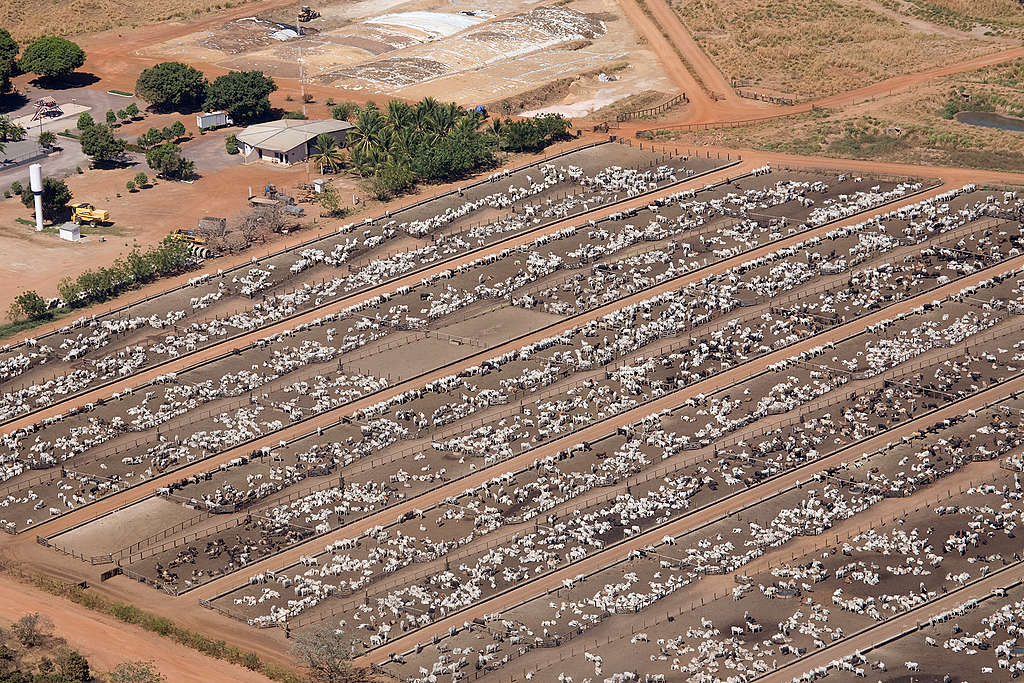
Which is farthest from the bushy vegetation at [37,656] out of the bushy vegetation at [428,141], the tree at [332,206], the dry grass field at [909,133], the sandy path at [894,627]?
the dry grass field at [909,133]

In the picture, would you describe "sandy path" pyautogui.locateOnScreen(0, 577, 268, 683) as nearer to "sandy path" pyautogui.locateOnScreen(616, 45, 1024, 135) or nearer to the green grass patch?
the green grass patch

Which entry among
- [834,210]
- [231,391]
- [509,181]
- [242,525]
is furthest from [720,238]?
[242,525]

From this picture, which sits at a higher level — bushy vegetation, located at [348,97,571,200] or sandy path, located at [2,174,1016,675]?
bushy vegetation, located at [348,97,571,200]

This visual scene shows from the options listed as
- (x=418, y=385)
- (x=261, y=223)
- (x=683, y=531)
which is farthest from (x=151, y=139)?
(x=683, y=531)

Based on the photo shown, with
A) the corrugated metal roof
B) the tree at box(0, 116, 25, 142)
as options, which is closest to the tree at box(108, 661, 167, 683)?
the corrugated metal roof

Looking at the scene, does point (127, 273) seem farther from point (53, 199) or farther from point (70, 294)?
point (53, 199)

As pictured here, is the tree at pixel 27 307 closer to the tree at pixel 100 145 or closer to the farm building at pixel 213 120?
the tree at pixel 100 145
